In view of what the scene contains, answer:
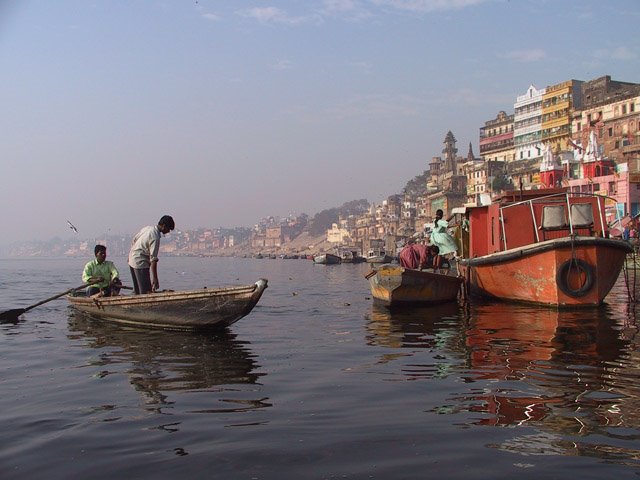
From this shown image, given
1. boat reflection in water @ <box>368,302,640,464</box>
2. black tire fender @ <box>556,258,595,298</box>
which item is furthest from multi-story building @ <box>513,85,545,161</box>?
boat reflection in water @ <box>368,302,640,464</box>

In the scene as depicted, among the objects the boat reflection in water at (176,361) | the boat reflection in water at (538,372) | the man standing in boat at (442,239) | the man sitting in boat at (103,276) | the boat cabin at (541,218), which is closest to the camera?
the boat reflection in water at (538,372)

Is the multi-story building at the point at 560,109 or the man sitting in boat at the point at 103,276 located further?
the multi-story building at the point at 560,109

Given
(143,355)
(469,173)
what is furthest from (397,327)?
(469,173)

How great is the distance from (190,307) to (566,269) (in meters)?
9.10

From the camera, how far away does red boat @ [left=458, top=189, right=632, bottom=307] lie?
15086 millimetres

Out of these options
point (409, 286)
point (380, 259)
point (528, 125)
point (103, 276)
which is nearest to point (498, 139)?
point (528, 125)

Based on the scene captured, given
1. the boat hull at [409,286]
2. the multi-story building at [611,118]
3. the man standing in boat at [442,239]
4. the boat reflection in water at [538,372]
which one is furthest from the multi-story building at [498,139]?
the boat reflection in water at [538,372]

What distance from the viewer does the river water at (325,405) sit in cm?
472

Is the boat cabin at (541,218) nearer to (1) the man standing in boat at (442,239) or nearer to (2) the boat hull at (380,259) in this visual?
(1) the man standing in boat at (442,239)

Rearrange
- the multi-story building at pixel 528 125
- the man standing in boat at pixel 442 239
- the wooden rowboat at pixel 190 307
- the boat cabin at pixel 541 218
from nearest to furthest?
the wooden rowboat at pixel 190 307 < the boat cabin at pixel 541 218 < the man standing in boat at pixel 442 239 < the multi-story building at pixel 528 125

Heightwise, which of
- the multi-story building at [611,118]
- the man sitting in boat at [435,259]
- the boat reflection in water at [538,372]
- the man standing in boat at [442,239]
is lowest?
the boat reflection in water at [538,372]

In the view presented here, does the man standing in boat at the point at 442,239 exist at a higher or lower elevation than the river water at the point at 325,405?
higher

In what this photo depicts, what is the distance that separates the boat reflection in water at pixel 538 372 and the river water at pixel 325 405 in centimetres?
3

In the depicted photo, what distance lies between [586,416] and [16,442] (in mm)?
5094
